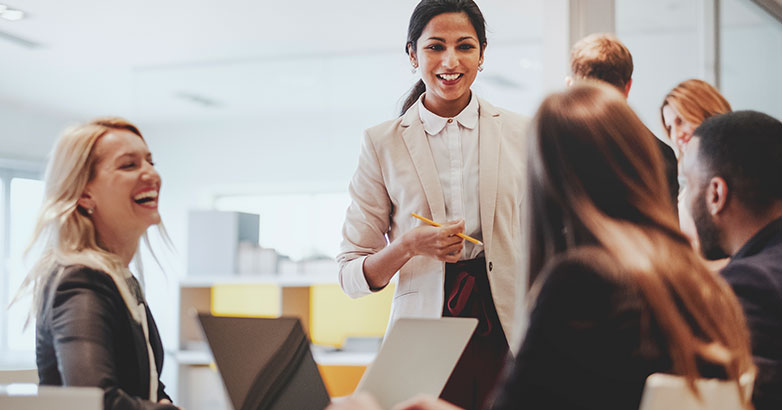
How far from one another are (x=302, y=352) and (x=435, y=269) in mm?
565

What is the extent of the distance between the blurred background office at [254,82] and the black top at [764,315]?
10.6 ft

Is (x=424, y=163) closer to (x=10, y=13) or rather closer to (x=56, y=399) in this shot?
(x=56, y=399)

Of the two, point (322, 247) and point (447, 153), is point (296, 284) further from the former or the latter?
point (447, 153)

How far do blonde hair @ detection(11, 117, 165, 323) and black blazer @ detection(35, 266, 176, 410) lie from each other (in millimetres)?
28

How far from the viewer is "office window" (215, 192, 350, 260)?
5.68 m

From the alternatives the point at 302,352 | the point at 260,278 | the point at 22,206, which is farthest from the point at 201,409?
the point at 302,352

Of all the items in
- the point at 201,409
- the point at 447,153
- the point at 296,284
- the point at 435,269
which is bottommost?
the point at 201,409

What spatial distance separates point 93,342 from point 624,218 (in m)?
0.95

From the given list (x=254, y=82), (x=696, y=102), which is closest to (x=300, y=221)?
(x=254, y=82)

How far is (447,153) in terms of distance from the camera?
2059 mm

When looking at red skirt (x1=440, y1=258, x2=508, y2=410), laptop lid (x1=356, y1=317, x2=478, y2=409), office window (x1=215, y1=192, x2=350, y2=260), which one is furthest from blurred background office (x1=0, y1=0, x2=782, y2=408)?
laptop lid (x1=356, y1=317, x2=478, y2=409)

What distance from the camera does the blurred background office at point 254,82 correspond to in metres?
5.28

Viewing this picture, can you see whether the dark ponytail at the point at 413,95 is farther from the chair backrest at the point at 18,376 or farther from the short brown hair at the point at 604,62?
the chair backrest at the point at 18,376

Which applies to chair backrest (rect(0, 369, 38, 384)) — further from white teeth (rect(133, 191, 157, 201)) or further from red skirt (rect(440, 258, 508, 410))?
red skirt (rect(440, 258, 508, 410))
